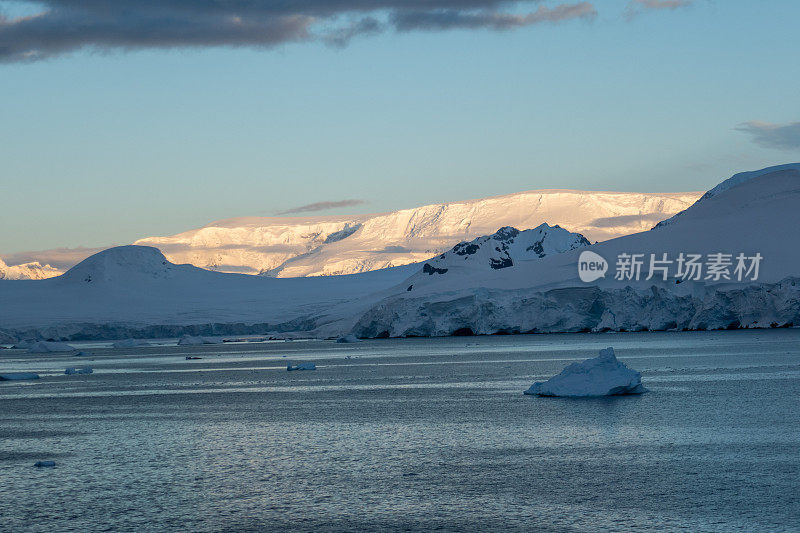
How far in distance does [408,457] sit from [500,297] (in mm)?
51280

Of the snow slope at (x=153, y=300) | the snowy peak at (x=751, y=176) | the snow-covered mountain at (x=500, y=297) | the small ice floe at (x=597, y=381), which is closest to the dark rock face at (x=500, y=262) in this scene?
the snow-covered mountain at (x=500, y=297)

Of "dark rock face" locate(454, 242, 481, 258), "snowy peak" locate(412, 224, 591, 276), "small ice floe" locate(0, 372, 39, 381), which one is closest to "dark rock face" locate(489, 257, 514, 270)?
"snowy peak" locate(412, 224, 591, 276)

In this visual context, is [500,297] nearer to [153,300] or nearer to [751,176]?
[751,176]

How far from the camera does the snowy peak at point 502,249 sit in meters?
96.0

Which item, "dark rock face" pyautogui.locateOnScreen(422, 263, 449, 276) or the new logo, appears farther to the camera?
"dark rock face" pyautogui.locateOnScreen(422, 263, 449, 276)

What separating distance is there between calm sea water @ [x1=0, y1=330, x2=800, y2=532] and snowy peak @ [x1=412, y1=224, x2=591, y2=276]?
66607 millimetres

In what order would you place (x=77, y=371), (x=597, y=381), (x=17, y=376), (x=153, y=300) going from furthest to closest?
1. (x=153, y=300)
2. (x=77, y=371)
3. (x=17, y=376)
4. (x=597, y=381)

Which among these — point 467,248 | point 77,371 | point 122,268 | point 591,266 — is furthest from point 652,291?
point 122,268

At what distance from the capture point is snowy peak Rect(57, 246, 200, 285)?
353 feet

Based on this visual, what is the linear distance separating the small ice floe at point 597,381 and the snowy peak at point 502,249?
69.7 meters

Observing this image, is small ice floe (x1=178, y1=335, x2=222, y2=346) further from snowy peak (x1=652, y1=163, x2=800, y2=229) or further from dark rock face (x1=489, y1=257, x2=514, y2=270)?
snowy peak (x1=652, y1=163, x2=800, y2=229)

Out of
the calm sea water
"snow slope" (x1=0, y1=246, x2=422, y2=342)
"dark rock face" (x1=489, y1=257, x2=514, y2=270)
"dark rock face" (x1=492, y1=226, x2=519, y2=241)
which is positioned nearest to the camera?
the calm sea water

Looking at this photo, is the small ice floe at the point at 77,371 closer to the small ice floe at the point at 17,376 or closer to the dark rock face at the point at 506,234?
the small ice floe at the point at 17,376

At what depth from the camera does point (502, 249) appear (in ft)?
359
